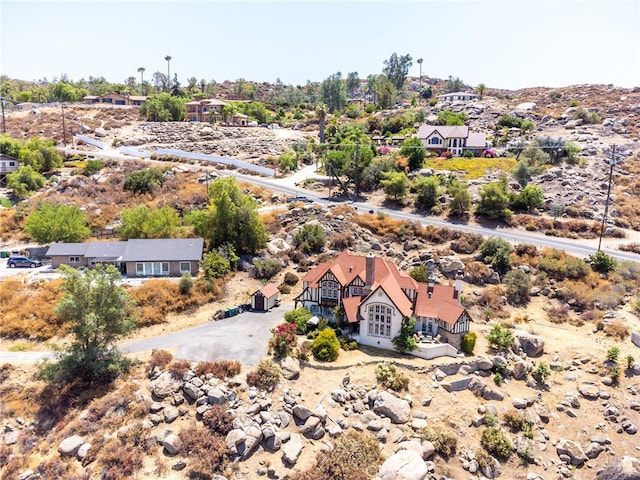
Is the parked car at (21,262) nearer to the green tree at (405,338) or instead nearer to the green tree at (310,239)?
the green tree at (310,239)

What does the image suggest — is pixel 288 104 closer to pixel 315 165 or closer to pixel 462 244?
pixel 315 165

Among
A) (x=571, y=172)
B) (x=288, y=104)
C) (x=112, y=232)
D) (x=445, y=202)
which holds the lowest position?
(x=112, y=232)

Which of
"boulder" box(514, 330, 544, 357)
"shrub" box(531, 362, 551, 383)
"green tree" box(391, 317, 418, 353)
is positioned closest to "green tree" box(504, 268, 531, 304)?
"boulder" box(514, 330, 544, 357)

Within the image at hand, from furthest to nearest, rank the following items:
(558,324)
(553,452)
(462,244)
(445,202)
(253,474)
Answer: (445,202) → (462,244) → (558,324) → (553,452) → (253,474)

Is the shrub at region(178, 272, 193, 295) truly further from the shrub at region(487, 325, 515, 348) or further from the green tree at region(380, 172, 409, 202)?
the green tree at region(380, 172, 409, 202)

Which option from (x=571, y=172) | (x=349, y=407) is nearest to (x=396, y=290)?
(x=349, y=407)

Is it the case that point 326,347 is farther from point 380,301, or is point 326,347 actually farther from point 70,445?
point 70,445
